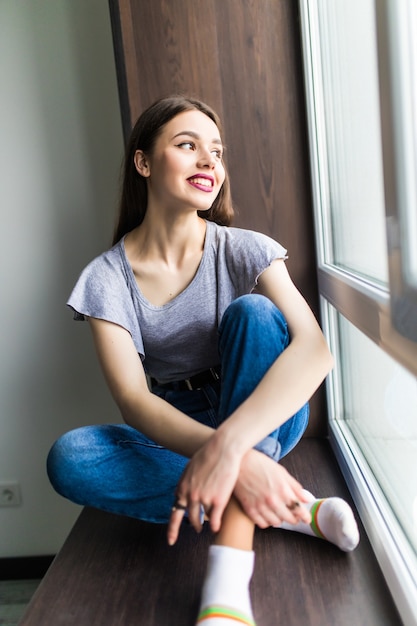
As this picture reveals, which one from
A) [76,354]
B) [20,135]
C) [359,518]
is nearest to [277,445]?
[359,518]

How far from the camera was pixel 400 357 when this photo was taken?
773 mm

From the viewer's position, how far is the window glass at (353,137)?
1.05 m

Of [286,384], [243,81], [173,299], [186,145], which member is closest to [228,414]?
[286,384]

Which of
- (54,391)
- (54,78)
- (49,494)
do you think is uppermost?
(54,78)

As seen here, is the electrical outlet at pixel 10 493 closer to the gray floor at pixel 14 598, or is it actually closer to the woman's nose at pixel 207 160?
the gray floor at pixel 14 598

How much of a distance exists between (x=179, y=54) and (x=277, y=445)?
102 centimetres

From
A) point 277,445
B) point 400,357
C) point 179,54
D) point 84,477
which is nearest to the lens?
point 400,357

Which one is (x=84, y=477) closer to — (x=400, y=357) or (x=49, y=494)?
(x=400, y=357)

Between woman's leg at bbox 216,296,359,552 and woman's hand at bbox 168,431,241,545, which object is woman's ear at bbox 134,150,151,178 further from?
woman's hand at bbox 168,431,241,545

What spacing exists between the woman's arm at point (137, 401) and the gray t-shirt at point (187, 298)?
0.06 metres

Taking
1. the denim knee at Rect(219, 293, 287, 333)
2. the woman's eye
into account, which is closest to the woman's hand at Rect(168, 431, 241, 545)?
the denim knee at Rect(219, 293, 287, 333)

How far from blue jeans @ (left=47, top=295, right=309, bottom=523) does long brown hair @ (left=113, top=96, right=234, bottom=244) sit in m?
0.43

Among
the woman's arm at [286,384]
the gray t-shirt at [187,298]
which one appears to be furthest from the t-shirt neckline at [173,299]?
the woman's arm at [286,384]

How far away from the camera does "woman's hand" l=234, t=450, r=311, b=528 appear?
3.00 ft
